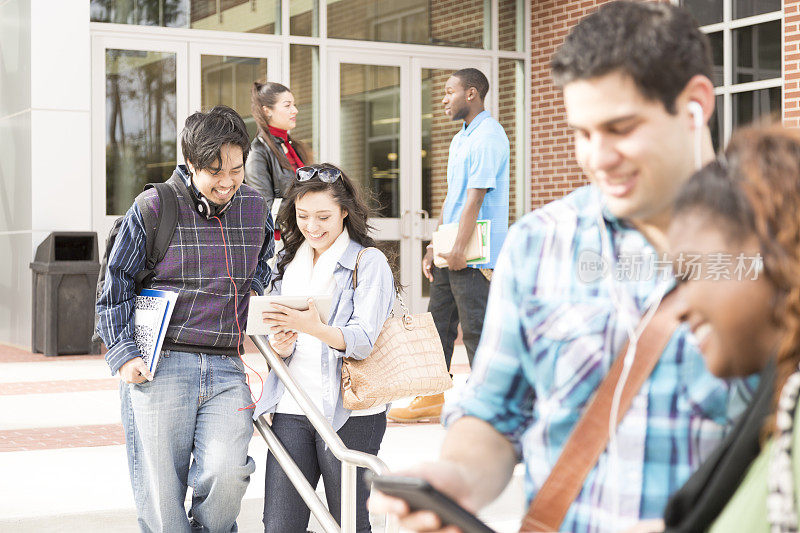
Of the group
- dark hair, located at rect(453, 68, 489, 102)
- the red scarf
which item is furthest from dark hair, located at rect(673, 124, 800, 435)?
dark hair, located at rect(453, 68, 489, 102)

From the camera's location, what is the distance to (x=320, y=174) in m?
4.08

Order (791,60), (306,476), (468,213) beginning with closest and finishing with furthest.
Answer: (306,476) → (468,213) → (791,60)

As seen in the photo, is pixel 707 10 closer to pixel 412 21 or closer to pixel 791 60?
pixel 791 60

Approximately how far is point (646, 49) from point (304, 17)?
1129 centimetres

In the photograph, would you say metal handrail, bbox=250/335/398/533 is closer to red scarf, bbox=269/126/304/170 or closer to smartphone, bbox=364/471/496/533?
smartphone, bbox=364/471/496/533

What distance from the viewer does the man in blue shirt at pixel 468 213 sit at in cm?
656

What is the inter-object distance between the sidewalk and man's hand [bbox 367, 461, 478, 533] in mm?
3498

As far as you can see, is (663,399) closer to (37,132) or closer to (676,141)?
(676,141)

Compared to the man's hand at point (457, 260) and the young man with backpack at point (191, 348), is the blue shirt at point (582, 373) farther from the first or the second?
the man's hand at point (457, 260)

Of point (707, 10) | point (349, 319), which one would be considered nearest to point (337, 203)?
point (349, 319)

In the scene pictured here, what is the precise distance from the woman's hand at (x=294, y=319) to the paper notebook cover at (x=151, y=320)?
1.21 feet

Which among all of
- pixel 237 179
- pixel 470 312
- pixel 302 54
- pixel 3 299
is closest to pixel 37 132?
pixel 3 299

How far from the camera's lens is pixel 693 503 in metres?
1.37

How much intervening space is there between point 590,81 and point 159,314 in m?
2.53
